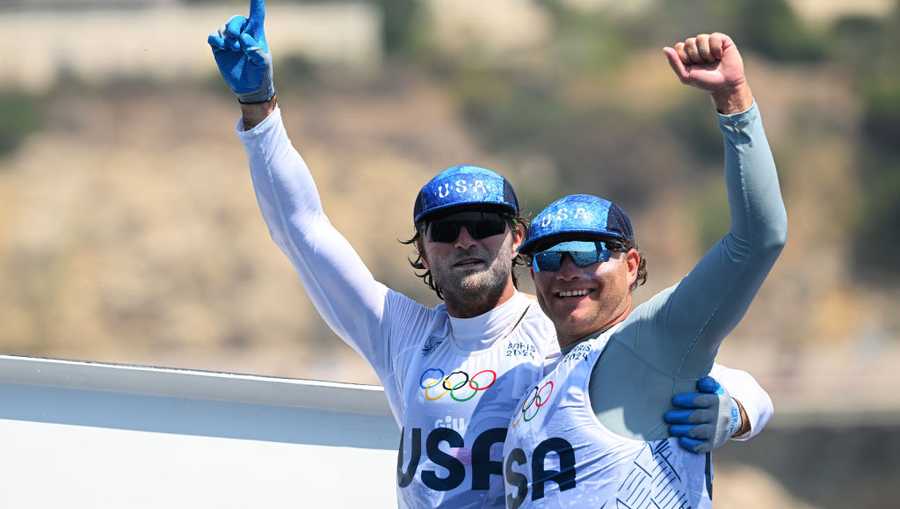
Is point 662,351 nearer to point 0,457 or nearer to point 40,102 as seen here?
point 0,457

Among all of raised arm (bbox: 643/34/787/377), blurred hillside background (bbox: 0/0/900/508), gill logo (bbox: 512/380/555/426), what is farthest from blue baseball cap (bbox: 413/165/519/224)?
blurred hillside background (bbox: 0/0/900/508)

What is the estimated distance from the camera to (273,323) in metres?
34.4

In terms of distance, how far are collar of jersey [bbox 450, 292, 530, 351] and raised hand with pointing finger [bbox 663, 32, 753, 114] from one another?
1144 mm

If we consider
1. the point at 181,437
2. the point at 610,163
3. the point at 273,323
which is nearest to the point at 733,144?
the point at 181,437

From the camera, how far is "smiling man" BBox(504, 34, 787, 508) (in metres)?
3.45

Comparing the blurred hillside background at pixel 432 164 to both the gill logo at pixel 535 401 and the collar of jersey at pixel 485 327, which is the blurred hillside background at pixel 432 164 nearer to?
the collar of jersey at pixel 485 327

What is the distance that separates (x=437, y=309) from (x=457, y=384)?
375 millimetres

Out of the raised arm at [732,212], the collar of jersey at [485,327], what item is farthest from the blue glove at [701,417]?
the collar of jersey at [485,327]

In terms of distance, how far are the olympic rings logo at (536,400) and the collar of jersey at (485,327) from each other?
0.45 metres

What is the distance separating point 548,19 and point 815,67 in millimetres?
7470

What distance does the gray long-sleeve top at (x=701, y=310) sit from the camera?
342cm

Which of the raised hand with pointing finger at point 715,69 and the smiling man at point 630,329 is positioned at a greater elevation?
the raised hand with pointing finger at point 715,69

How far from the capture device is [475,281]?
4.30 metres

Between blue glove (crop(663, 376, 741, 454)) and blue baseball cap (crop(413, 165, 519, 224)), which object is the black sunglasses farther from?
blue glove (crop(663, 376, 741, 454))
